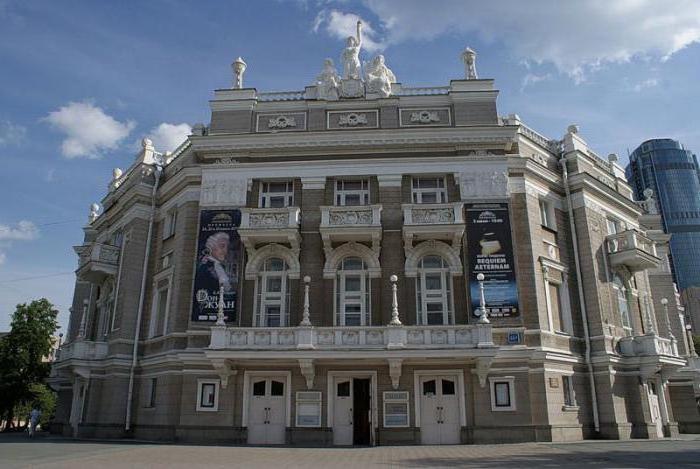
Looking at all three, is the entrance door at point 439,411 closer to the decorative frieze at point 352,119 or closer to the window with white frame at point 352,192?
the window with white frame at point 352,192

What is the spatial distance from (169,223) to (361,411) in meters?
14.7

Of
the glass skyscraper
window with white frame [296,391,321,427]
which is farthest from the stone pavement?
the glass skyscraper

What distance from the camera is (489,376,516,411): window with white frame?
22453 mm

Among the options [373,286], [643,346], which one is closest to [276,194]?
[373,286]

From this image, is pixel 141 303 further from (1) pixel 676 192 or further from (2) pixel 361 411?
(1) pixel 676 192

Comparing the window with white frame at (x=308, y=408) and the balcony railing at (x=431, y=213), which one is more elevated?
the balcony railing at (x=431, y=213)

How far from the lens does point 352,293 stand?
81.7ft

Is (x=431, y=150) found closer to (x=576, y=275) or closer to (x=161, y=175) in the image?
(x=576, y=275)

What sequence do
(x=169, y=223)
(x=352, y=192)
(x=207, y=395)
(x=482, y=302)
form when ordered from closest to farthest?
(x=482, y=302), (x=207, y=395), (x=352, y=192), (x=169, y=223)

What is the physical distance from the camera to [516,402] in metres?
22.4

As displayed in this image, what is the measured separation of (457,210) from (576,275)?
7.69 metres

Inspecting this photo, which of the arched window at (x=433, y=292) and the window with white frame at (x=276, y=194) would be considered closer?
the arched window at (x=433, y=292)

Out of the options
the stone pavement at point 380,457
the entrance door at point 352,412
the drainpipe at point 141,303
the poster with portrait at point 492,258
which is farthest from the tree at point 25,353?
the poster with portrait at point 492,258

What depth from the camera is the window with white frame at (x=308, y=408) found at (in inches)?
901
